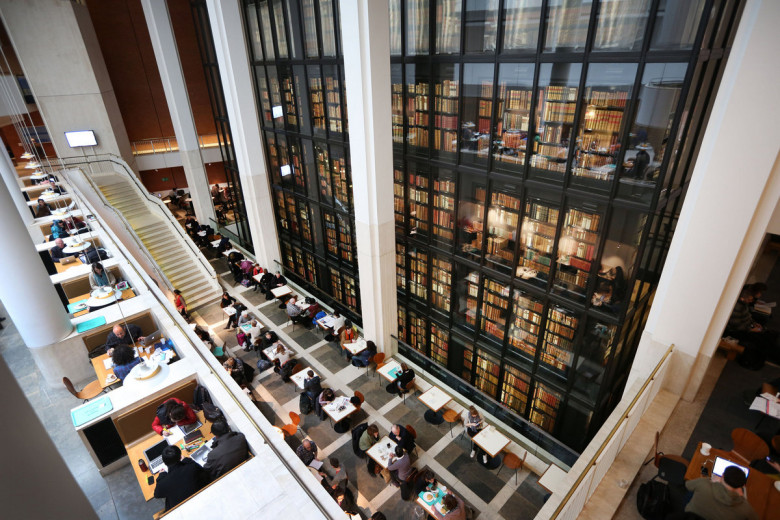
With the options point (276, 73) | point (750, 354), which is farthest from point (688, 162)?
point (276, 73)

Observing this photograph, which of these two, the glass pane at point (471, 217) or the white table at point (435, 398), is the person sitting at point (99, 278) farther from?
the glass pane at point (471, 217)

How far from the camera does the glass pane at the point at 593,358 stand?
6.47 m

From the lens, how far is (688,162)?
5.77 m

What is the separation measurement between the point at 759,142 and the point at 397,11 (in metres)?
5.89

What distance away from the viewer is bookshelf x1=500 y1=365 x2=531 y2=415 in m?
7.98

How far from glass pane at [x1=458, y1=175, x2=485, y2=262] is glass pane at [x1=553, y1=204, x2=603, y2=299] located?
1558mm

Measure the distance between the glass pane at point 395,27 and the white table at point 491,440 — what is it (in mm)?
7151

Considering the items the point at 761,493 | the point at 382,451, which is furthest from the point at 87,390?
the point at 761,493

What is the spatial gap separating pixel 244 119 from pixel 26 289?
6.88m

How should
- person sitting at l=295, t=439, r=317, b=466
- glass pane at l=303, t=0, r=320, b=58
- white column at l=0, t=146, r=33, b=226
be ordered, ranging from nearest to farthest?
person sitting at l=295, t=439, r=317, b=466, glass pane at l=303, t=0, r=320, b=58, white column at l=0, t=146, r=33, b=226

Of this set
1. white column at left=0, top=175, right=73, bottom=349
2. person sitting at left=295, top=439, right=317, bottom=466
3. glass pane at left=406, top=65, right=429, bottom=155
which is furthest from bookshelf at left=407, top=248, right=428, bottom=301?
white column at left=0, top=175, right=73, bottom=349

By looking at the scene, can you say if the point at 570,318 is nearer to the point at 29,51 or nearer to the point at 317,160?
the point at 317,160

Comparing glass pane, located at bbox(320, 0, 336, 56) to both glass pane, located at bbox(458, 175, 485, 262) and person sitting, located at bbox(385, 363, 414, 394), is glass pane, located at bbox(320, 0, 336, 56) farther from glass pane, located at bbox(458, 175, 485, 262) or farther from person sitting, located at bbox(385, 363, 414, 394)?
person sitting, located at bbox(385, 363, 414, 394)

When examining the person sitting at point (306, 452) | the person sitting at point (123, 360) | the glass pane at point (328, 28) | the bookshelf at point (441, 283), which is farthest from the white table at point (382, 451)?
the glass pane at point (328, 28)
